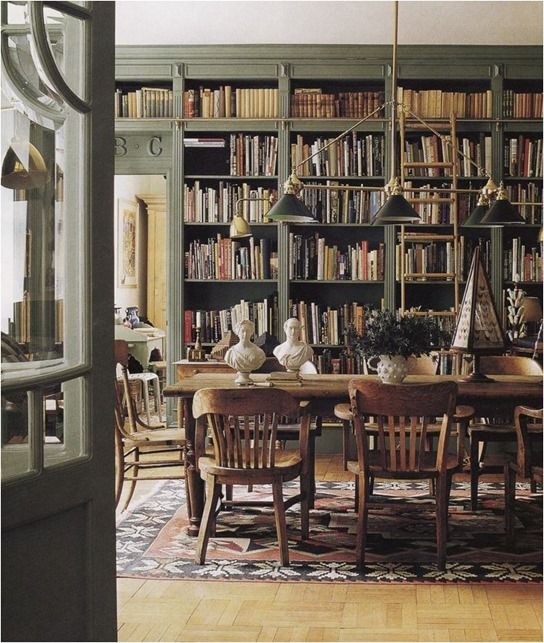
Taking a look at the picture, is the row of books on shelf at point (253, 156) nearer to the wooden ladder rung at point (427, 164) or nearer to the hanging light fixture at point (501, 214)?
the wooden ladder rung at point (427, 164)

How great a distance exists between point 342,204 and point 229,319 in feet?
4.53

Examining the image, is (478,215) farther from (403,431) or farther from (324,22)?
(403,431)

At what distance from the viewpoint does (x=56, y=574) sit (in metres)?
2.01

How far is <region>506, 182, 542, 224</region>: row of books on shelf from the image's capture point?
7559 millimetres

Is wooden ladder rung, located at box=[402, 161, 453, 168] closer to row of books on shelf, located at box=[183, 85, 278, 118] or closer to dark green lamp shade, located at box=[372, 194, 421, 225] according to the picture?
row of books on shelf, located at box=[183, 85, 278, 118]

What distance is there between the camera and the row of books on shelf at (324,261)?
301 inches

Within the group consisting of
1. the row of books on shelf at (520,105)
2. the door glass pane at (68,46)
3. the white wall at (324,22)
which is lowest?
the door glass pane at (68,46)

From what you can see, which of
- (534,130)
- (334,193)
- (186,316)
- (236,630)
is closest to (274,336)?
(186,316)

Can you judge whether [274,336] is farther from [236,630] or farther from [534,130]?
[236,630]

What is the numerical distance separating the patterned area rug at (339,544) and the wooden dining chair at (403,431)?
0.12 meters

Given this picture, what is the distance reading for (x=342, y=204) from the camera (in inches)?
301

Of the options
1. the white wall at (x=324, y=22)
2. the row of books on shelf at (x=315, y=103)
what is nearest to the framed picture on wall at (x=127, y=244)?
the row of books on shelf at (x=315, y=103)

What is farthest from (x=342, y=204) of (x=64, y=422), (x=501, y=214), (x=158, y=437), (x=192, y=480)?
(x=64, y=422)

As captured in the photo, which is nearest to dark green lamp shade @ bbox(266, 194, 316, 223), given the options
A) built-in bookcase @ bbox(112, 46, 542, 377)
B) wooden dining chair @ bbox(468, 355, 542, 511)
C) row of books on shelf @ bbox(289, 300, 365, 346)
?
wooden dining chair @ bbox(468, 355, 542, 511)
